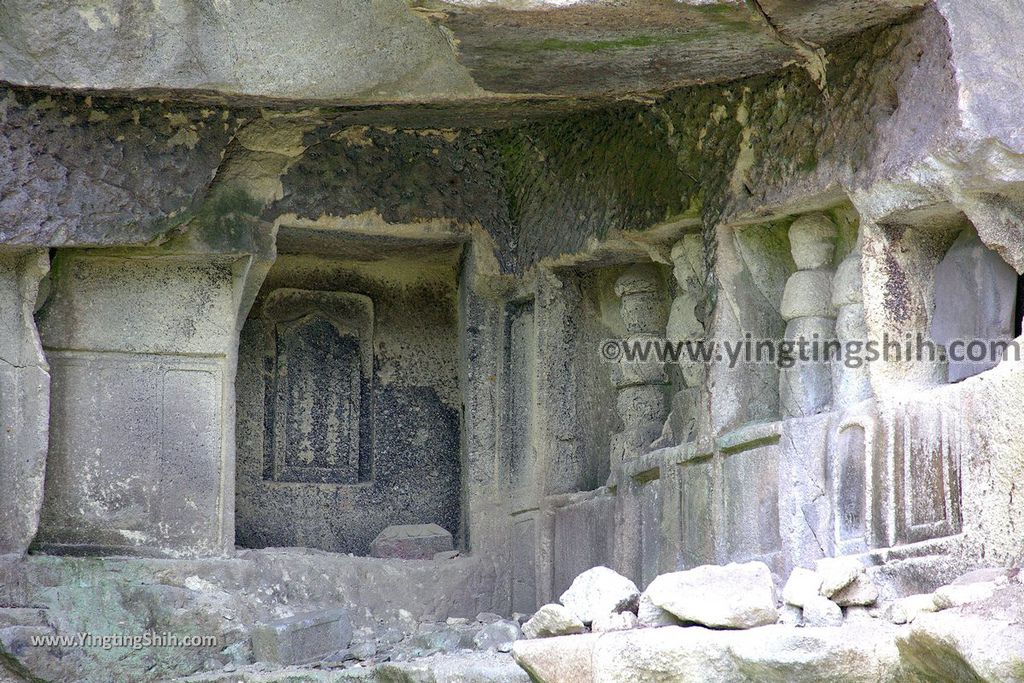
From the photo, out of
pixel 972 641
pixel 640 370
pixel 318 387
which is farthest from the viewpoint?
pixel 318 387

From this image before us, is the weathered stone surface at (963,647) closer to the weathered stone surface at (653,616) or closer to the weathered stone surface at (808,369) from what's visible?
the weathered stone surface at (653,616)

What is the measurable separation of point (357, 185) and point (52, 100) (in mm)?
1272

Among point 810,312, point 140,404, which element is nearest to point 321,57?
point 140,404

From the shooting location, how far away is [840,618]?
4.68 m

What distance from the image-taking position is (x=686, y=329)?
6.45 metres

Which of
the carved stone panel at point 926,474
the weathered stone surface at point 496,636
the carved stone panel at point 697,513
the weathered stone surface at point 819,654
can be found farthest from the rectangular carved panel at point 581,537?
the weathered stone surface at point 819,654

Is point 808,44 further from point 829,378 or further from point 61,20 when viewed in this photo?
point 61,20

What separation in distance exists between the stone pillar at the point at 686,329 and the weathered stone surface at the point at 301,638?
4.42ft

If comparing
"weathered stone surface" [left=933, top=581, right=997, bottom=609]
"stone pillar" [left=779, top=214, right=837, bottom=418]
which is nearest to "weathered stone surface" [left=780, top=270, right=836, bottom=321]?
"stone pillar" [left=779, top=214, right=837, bottom=418]

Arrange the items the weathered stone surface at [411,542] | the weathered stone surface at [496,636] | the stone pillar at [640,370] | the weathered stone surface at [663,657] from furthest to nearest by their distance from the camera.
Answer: the weathered stone surface at [411,542] < the stone pillar at [640,370] < the weathered stone surface at [496,636] < the weathered stone surface at [663,657]

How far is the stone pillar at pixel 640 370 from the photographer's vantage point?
6.77 metres

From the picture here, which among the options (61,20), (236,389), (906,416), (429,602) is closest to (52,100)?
(61,20)

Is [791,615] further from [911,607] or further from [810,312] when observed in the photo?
[810,312]

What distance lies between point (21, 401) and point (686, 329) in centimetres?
239
